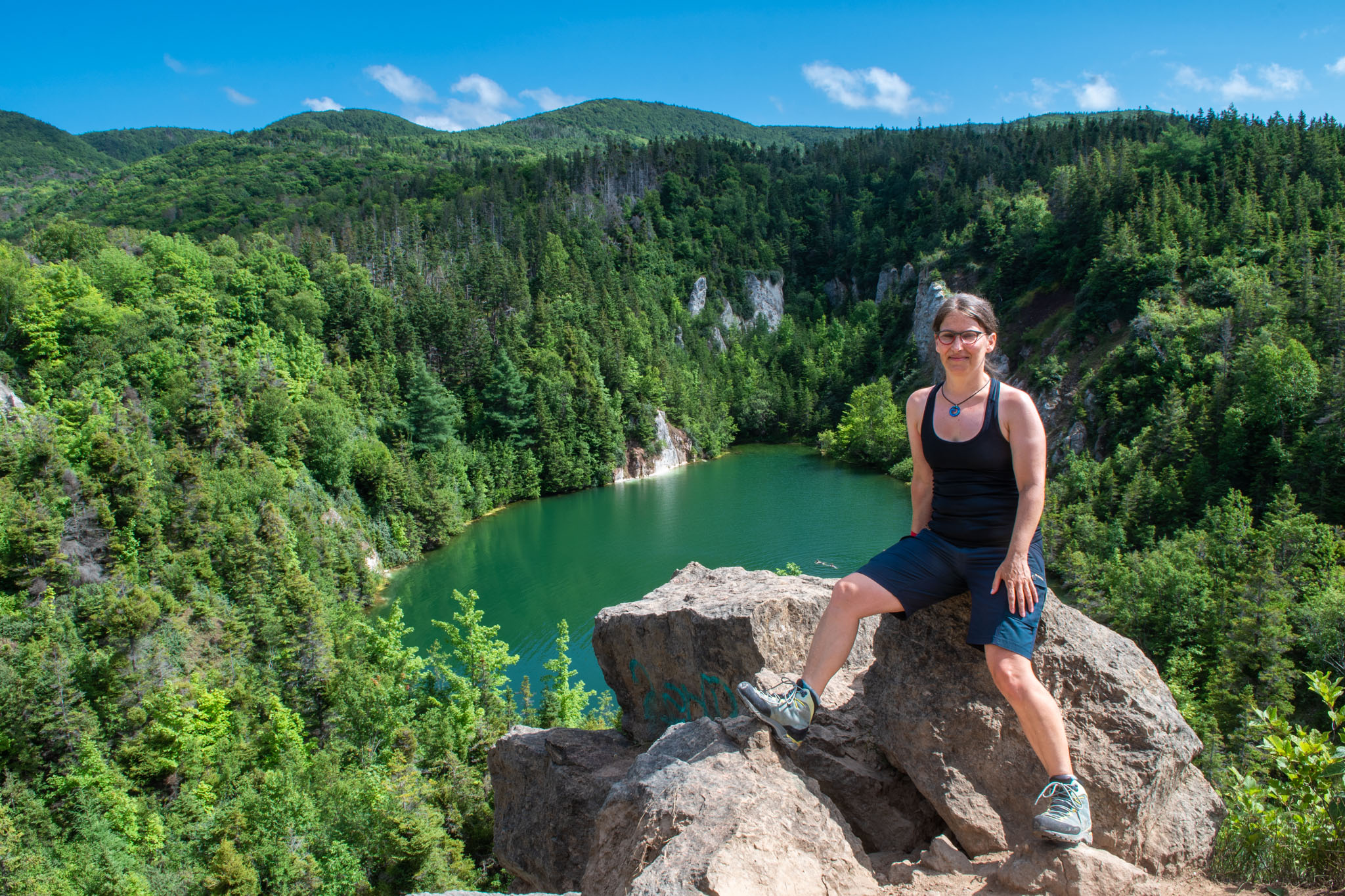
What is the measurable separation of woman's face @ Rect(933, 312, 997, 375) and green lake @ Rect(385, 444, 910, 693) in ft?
79.9

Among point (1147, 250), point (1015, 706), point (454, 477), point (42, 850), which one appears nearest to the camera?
point (1015, 706)

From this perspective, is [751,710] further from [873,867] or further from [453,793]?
[453,793]

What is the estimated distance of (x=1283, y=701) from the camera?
1786 centimetres

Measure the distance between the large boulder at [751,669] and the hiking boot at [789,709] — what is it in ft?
1.62

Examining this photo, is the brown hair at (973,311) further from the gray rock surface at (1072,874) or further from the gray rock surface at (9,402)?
the gray rock surface at (9,402)

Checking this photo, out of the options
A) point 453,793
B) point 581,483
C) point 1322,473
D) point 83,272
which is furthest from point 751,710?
point 581,483

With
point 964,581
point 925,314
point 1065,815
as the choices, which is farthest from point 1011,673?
point 925,314

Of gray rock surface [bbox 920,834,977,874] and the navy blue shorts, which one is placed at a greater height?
the navy blue shorts

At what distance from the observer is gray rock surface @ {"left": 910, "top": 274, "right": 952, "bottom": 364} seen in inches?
2963

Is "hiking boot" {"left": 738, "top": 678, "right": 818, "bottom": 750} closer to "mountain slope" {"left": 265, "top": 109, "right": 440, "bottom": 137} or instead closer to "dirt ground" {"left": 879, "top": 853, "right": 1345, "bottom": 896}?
"dirt ground" {"left": 879, "top": 853, "right": 1345, "bottom": 896}

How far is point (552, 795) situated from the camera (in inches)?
312

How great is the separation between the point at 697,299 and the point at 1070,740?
95861 millimetres

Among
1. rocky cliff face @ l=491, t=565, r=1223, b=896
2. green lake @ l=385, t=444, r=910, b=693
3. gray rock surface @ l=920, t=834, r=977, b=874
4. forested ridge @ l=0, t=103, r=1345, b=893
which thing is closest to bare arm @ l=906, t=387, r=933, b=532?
rocky cliff face @ l=491, t=565, r=1223, b=896

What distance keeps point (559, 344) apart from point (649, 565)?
2954cm
